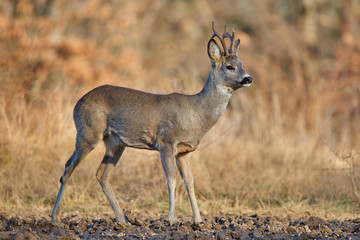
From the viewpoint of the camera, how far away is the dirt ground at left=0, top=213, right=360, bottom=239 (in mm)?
5609

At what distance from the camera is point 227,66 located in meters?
6.80

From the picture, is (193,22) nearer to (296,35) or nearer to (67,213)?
(296,35)

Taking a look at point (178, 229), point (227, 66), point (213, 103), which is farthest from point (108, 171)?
point (227, 66)

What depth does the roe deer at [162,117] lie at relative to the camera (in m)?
6.74

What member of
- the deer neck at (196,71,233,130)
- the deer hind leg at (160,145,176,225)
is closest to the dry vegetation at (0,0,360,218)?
the deer hind leg at (160,145,176,225)

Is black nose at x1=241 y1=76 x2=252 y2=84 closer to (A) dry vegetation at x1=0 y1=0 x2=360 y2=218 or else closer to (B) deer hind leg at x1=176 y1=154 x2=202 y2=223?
(B) deer hind leg at x1=176 y1=154 x2=202 y2=223

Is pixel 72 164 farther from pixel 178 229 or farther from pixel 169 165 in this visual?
pixel 178 229

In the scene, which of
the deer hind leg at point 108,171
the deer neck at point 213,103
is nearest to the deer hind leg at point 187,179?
the deer neck at point 213,103

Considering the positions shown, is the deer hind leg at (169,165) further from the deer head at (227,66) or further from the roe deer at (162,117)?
the deer head at (227,66)

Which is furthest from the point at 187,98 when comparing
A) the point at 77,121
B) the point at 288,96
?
the point at 288,96

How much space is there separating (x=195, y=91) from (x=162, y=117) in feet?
11.6

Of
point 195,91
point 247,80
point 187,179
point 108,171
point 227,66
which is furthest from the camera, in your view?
point 195,91

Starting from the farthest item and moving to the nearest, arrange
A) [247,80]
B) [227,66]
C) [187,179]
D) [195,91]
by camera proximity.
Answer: [195,91]
[187,179]
[227,66]
[247,80]

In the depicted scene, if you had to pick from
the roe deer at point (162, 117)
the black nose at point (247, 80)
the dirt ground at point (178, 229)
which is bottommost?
the dirt ground at point (178, 229)
